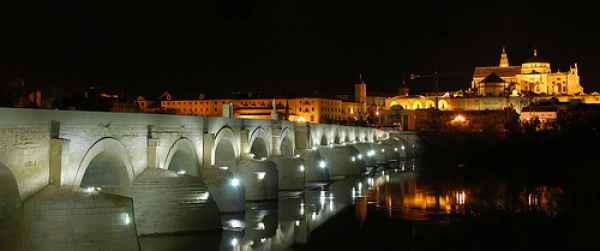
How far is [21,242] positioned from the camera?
13992 millimetres

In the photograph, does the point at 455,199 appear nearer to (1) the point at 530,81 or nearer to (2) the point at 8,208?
(2) the point at 8,208

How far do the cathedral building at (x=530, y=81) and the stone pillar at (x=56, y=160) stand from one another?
12473 cm

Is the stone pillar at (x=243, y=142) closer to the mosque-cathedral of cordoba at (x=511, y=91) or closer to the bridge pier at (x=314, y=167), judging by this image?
the bridge pier at (x=314, y=167)

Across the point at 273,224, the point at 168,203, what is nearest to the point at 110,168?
the point at 168,203

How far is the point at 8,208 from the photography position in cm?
1369

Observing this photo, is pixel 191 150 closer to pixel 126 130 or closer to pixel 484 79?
pixel 126 130

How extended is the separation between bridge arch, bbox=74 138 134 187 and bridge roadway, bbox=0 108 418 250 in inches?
1.2

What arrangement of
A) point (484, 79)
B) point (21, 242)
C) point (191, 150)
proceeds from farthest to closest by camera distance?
point (484, 79)
point (191, 150)
point (21, 242)

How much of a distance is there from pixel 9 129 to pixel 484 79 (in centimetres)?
13263

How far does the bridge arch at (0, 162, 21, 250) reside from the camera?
1333 centimetres

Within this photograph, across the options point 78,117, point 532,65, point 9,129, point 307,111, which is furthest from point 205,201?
point 532,65

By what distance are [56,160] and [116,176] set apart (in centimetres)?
413

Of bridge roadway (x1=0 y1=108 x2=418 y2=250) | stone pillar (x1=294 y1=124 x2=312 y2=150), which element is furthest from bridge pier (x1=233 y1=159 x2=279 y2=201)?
stone pillar (x1=294 y1=124 x2=312 y2=150)

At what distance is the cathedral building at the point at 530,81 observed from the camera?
135750 mm
